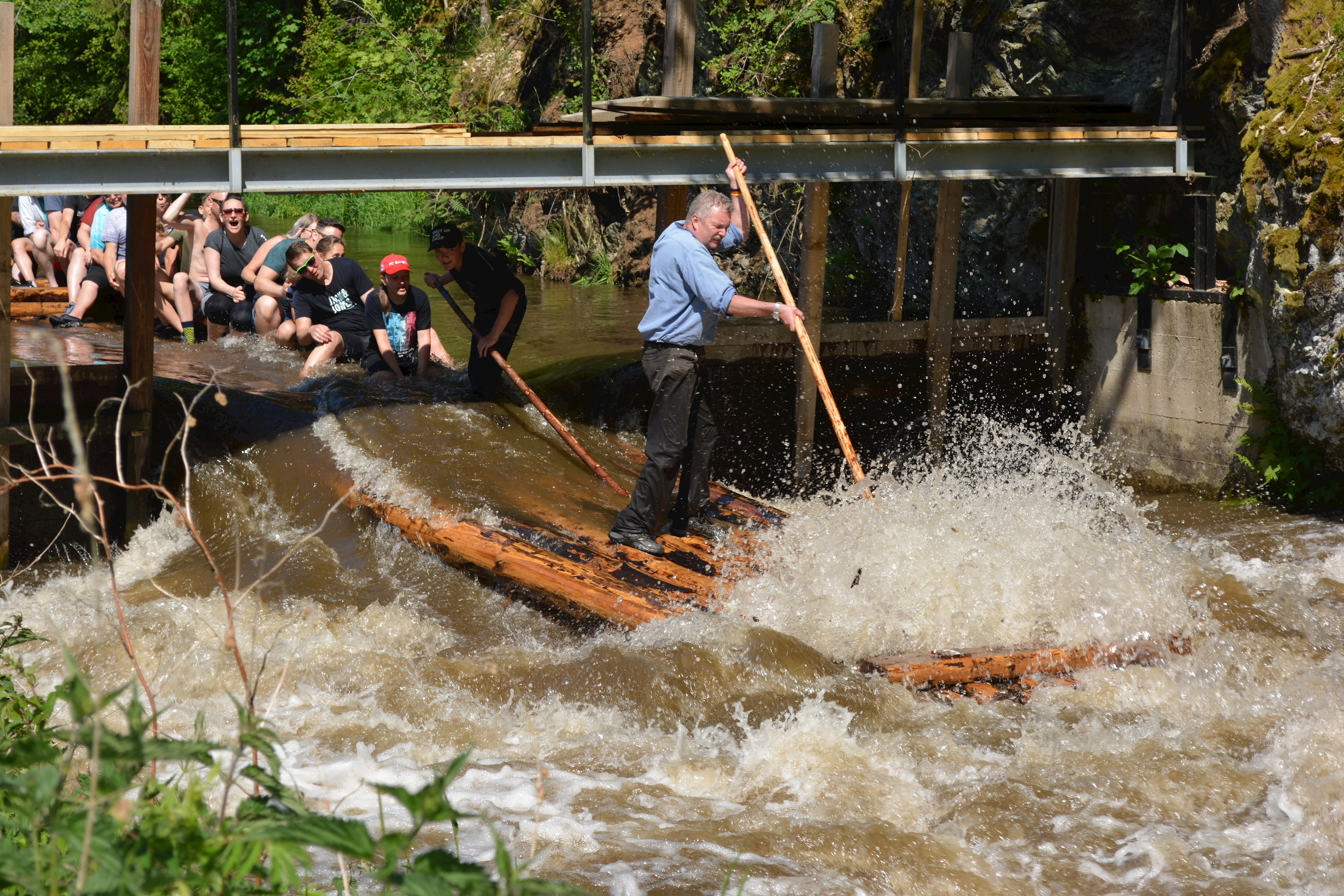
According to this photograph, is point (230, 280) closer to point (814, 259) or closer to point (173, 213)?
point (173, 213)

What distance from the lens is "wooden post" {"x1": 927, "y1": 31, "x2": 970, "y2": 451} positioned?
895 centimetres

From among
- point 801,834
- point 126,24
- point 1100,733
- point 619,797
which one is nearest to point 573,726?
point 619,797

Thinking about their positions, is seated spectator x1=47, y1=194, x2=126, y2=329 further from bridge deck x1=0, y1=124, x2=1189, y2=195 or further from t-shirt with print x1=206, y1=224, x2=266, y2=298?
bridge deck x1=0, y1=124, x2=1189, y2=195

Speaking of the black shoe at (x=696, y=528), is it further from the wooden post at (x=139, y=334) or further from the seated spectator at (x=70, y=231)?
the seated spectator at (x=70, y=231)

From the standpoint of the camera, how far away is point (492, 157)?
672 centimetres

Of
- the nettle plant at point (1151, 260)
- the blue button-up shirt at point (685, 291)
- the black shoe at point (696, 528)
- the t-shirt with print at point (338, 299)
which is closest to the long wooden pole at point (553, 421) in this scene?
the black shoe at point (696, 528)

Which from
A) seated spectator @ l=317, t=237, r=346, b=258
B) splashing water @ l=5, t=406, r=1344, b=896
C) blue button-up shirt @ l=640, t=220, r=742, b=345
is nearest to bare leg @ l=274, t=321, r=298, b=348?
seated spectator @ l=317, t=237, r=346, b=258

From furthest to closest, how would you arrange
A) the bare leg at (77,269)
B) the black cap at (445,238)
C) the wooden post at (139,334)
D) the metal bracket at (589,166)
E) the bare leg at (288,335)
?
the bare leg at (77,269) → the bare leg at (288,335) → the black cap at (445,238) → the wooden post at (139,334) → the metal bracket at (589,166)

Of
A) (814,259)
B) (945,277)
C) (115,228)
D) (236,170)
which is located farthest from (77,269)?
(945,277)

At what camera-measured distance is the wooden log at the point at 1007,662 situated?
5223 mm

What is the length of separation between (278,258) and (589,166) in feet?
15.2

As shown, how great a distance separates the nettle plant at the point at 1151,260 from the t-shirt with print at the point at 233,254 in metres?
7.50

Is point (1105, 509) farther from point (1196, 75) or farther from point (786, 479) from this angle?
point (1196, 75)

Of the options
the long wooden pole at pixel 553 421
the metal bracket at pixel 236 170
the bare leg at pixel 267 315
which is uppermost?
the metal bracket at pixel 236 170
